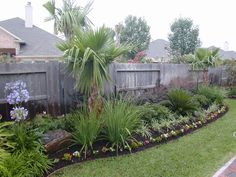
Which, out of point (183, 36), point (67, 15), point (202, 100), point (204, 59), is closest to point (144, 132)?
point (202, 100)

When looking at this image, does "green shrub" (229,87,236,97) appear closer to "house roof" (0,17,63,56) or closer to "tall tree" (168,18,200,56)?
"house roof" (0,17,63,56)

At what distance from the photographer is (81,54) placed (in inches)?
215

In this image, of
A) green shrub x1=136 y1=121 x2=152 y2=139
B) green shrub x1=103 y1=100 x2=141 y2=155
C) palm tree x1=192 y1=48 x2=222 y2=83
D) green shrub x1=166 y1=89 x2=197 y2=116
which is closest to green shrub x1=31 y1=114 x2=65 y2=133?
green shrub x1=103 y1=100 x2=141 y2=155

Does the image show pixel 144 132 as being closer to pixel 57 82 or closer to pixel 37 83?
pixel 57 82

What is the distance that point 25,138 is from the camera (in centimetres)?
420

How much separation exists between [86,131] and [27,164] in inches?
49.5

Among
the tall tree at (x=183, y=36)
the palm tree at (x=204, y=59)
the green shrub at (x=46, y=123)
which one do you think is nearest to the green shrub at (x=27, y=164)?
the green shrub at (x=46, y=123)

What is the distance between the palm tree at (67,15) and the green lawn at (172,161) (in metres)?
6.05

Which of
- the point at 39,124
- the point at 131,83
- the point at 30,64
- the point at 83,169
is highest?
the point at 30,64

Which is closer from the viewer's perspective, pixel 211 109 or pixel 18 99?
pixel 18 99

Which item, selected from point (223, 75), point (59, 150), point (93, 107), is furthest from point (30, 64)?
point (223, 75)

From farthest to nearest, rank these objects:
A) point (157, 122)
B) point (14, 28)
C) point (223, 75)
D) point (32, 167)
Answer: point (14, 28), point (223, 75), point (157, 122), point (32, 167)

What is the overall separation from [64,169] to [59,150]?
57 centimetres

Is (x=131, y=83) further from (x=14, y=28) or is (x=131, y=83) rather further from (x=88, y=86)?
(x=14, y=28)
